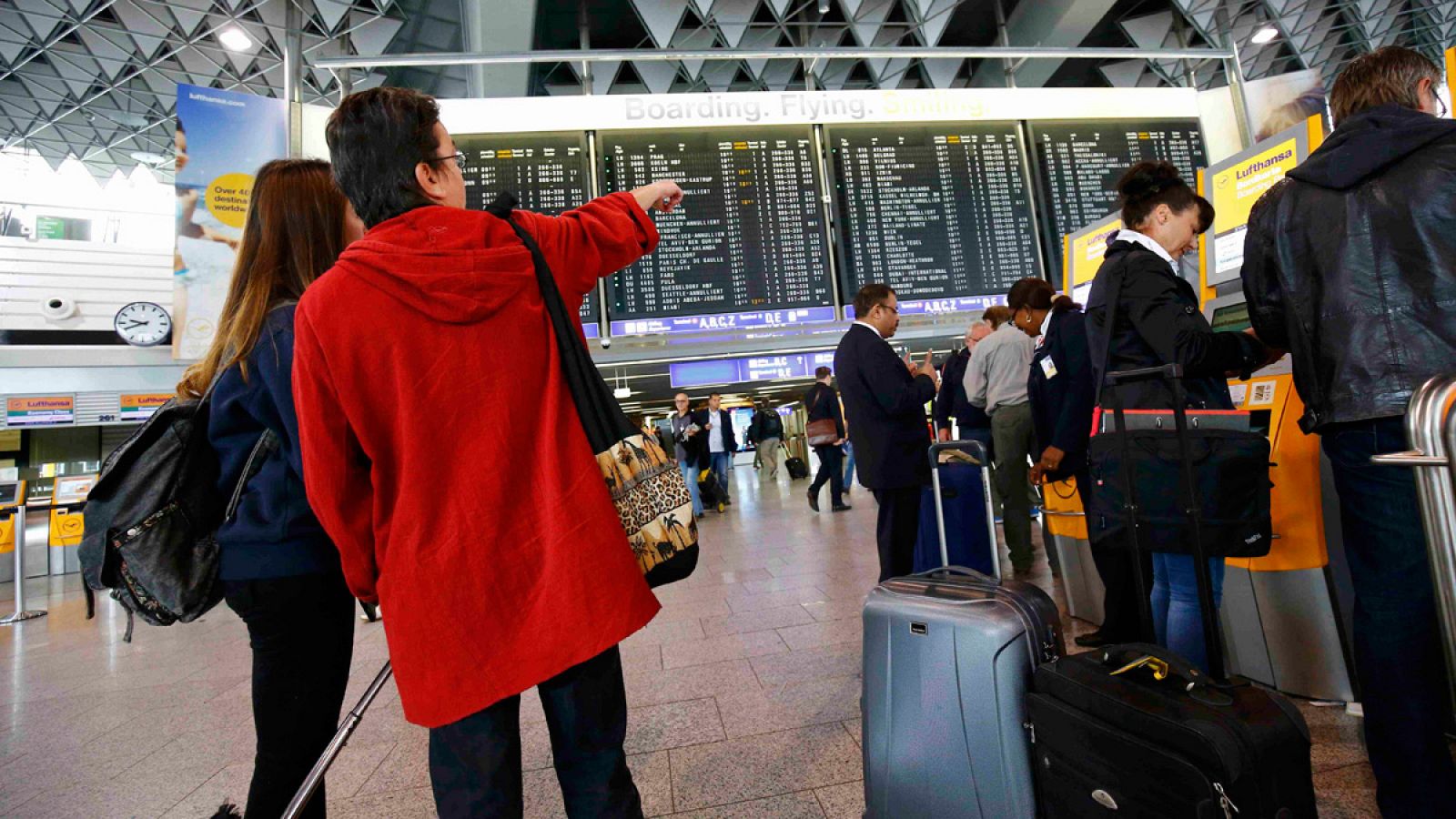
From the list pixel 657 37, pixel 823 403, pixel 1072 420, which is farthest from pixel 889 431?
pixel 657 37

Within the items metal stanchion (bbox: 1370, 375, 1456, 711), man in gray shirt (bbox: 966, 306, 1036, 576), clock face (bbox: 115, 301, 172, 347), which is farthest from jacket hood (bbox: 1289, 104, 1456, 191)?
clock face (bbox: 115, 301, 172, 347)

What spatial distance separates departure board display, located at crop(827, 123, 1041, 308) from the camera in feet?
19.7

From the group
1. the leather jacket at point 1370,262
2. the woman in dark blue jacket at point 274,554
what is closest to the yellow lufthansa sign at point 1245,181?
the leather jacket at point 1370,262

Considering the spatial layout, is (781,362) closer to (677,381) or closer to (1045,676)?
(677,381)

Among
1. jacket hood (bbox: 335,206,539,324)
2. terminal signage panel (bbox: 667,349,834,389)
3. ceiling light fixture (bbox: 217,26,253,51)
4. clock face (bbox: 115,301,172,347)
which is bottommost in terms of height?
jacket hood (bbox: 335,206,539,324)

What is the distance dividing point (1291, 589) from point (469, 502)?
8.30 ft

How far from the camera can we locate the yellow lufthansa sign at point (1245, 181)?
10.9 feet

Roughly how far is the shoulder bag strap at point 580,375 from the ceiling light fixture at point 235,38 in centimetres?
1117

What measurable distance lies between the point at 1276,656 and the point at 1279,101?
6.19m

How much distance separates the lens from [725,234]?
19.4 feet

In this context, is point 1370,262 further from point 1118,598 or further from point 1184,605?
point 1118,598

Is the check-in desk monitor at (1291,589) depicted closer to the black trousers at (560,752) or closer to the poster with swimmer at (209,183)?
the black trousers at (560,752)

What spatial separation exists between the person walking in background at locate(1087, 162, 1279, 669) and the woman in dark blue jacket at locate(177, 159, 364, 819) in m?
1.93

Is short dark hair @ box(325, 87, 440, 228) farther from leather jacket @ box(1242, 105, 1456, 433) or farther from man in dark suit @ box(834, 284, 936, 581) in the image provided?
man in dark suit @ box(834, 284, 936, 581)
